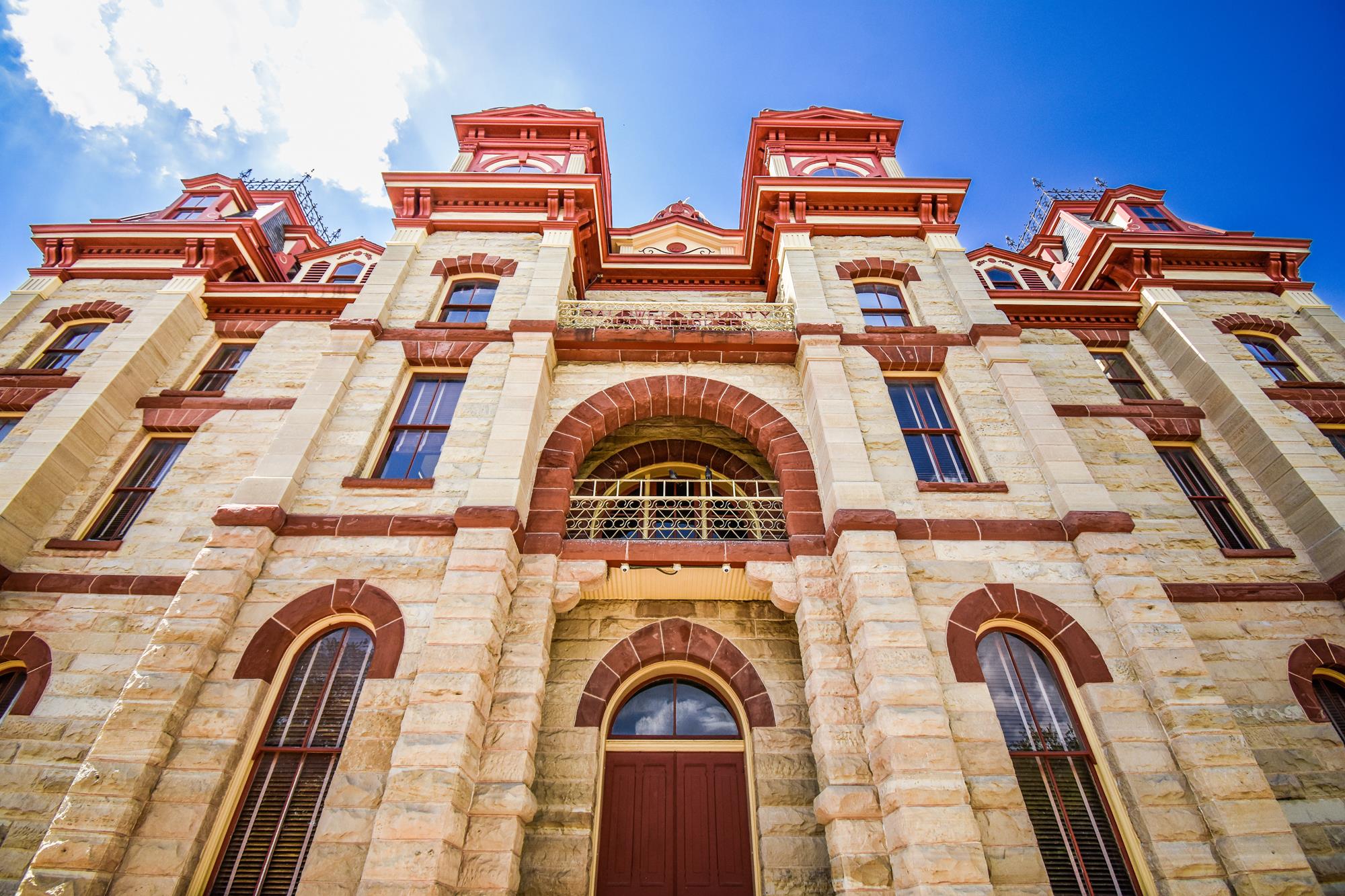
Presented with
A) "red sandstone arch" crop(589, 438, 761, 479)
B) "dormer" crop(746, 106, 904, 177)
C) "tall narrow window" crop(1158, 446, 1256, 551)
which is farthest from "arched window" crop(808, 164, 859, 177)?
"tall narrow window" crop(1158, 446, 1256, 551)

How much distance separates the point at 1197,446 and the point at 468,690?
12.6 meters

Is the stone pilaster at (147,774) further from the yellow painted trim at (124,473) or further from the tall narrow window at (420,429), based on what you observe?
the yellow painted trim at (124,473)

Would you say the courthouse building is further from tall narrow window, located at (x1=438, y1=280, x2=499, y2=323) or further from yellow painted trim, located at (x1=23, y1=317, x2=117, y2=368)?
yellow painted trim, located at (x1=23, y1=317, x2=117, y2=368)

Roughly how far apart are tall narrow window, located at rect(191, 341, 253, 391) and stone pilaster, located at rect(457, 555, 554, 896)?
8.40m

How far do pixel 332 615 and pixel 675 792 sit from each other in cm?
479

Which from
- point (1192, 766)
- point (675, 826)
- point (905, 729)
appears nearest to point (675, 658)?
point (675, 826)

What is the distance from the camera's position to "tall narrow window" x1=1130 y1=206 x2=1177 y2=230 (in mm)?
16047

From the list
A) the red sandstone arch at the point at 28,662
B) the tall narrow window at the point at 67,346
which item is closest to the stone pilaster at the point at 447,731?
the red sandstone arch at the point at 28,662

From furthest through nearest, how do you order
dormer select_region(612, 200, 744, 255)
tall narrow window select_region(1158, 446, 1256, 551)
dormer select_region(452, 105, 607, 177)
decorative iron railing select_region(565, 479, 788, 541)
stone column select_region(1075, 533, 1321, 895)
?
dormer select_region(612, 200, 744, 255), dormer select_region(452, 105, 607, 177), tall narrow window select_region(1158, 446, 1256, 551), decorative iron railing select_region(565, 479, 788, 541), stone column select_region(1075, 533, 1321, 895)

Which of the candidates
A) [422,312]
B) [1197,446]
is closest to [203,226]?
[422,312]

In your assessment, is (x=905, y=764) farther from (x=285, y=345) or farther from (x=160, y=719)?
(x=285, y=345)

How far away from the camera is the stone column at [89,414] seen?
29.8ft

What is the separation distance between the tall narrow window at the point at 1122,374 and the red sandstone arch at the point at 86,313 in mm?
19635

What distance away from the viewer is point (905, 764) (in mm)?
6078
